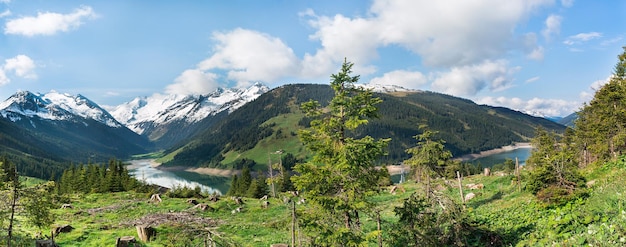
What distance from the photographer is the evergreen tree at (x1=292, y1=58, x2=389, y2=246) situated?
1608cm

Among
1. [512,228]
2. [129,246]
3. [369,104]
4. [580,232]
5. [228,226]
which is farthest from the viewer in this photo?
[228,226]

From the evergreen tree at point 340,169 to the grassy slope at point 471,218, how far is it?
2.04 metres

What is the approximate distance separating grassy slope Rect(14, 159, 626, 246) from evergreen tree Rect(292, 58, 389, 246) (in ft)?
6.68

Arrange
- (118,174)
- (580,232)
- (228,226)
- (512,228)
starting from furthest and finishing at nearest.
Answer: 1. (118,174)
2. (228,226)
3. (512,228)
4. (580,232)

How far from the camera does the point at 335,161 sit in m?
16.9

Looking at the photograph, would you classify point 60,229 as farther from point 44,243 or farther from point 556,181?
point 556,181

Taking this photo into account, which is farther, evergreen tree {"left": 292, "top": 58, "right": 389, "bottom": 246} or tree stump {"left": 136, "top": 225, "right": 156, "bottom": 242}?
tree stump {"left": 136, "top": 225, "right": 156, "bottom": 242}

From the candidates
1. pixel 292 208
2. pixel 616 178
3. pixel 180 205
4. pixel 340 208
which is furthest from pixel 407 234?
pixel 180 205

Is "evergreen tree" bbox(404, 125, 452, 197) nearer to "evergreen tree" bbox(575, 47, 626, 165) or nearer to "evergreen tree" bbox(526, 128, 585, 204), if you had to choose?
"evergreen tree" bbox(526, 128, 585, 204)

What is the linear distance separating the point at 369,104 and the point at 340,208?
17.3 ft

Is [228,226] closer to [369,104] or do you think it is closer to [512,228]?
[369,104]

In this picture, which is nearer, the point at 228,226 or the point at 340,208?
the point at 340,208

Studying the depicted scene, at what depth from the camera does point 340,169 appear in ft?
54.6

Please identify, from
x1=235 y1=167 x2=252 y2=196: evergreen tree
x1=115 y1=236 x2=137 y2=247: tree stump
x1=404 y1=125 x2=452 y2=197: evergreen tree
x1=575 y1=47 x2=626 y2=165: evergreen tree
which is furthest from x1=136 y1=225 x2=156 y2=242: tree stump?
x1=235 y1=167 x2=252 y2=196: evergreen tree
